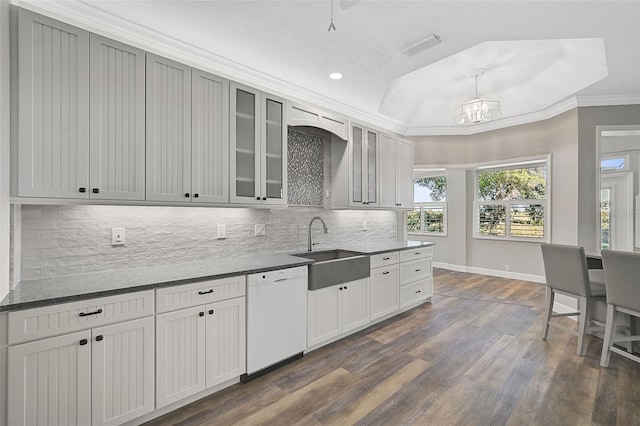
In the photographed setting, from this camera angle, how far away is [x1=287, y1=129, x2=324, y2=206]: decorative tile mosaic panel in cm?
346

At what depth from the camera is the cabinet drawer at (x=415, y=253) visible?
3.87 meters

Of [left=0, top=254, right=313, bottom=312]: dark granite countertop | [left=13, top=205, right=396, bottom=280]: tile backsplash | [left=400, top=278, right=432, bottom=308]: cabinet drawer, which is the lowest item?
[left=400, top=278, right=432, bottom=308]: cabinet drawer

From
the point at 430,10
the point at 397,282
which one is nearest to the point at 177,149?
the point at 430,10

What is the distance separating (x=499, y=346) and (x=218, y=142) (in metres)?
3.33

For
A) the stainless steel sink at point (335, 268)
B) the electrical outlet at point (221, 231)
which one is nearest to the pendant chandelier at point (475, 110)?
the stainless steel sink at point (335, 268)

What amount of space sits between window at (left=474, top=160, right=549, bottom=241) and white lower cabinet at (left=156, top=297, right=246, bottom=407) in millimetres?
5703

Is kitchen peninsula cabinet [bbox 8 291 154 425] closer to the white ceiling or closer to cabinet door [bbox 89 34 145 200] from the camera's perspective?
cabinet door [bbox 89 34 145 200]

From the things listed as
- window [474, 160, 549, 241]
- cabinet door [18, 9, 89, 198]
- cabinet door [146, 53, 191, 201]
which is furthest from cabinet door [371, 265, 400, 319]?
window [474, 160, 549, 241]

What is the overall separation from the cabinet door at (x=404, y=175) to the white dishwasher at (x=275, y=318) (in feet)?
7.72

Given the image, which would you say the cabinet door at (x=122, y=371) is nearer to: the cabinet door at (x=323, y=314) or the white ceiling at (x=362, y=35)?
the cabinet door at (x=323, y=314)

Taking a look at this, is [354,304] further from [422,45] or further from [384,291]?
[422,45]

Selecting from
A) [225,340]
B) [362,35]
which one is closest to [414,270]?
[225,340]

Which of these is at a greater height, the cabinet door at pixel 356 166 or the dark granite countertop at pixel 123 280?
the cabinet door at pixel 356 166

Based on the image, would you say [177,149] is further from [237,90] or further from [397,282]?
[397,282]
